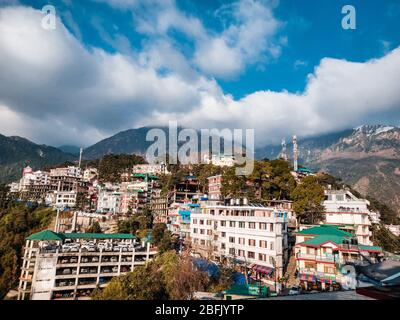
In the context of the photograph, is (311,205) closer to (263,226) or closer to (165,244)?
(263,226)

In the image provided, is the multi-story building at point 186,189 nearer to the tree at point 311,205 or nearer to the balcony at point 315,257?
the tree at point 311,205

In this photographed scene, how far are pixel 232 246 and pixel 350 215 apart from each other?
48.8 ft

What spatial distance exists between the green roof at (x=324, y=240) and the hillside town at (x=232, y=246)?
0.09 meters

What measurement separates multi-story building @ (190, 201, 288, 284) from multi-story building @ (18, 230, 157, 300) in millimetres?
8717

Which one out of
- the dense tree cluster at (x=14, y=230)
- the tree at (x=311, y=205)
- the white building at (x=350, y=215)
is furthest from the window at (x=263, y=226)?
the dense tree cluster at (x=14, y=230)

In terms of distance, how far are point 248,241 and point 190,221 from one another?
1214 cm

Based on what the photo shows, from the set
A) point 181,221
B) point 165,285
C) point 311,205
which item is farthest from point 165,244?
point 311,205

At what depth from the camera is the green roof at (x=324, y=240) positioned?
79.3ft

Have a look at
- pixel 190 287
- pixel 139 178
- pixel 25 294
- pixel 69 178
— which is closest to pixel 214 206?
pixel 190 287

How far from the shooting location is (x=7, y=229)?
5019 centimetres

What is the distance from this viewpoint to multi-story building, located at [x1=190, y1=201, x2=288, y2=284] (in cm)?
2580

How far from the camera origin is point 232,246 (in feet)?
99.8

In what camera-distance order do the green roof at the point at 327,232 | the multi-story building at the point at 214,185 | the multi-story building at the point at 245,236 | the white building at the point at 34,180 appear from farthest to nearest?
the white building at the point at 34,180 → the multi-story building at the point at 214,185 → the multi-story building at the point at 245,236 → the green roof at the point at 327,232

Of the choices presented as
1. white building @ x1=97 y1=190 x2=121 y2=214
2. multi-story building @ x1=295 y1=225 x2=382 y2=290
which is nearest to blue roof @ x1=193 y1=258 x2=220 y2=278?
multi-story building @ x1=295 y1=225 x2=382 y2=290
